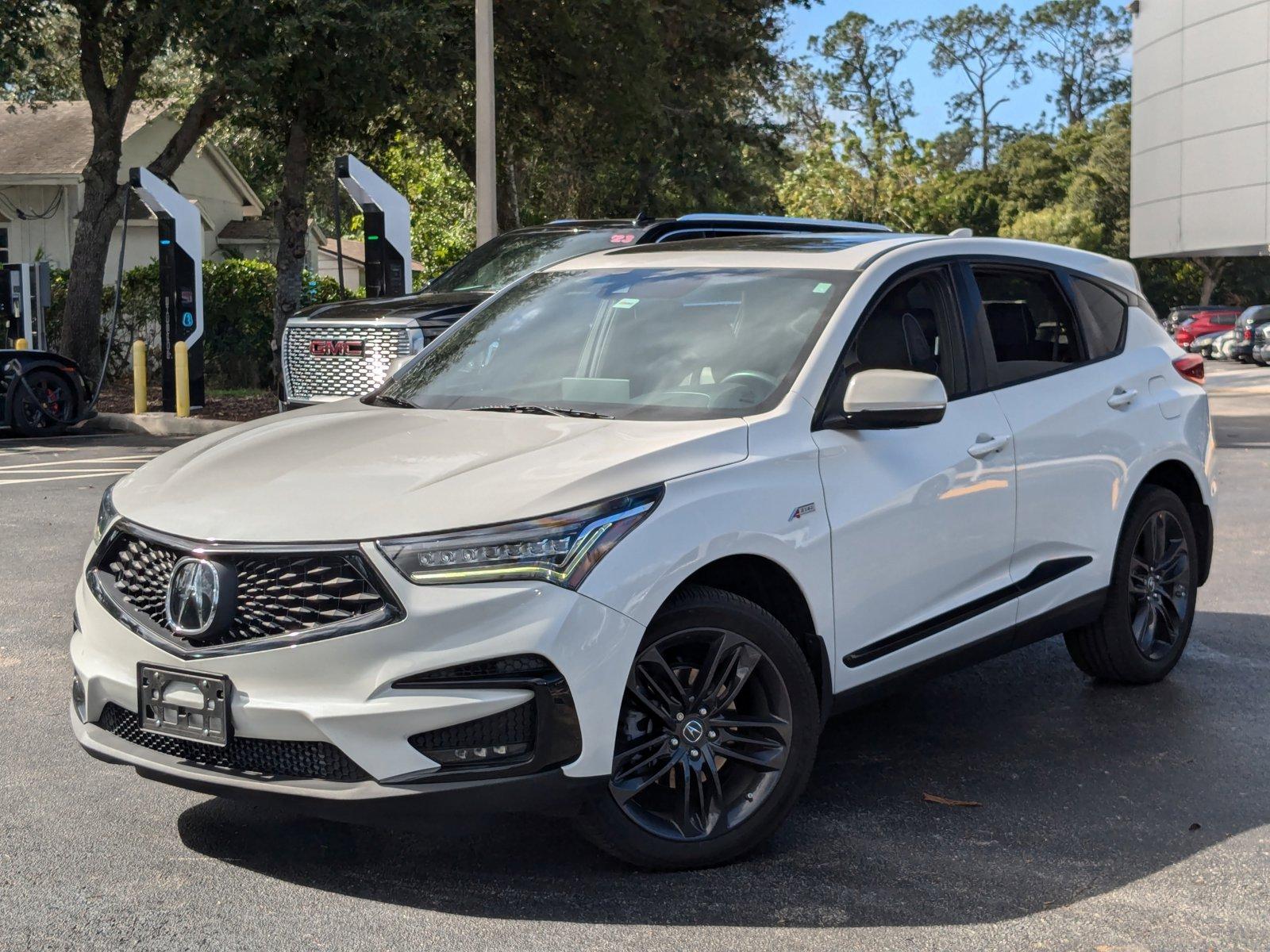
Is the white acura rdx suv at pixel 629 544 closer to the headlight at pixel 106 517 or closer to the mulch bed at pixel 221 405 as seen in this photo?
the headlight at pixel 106 517

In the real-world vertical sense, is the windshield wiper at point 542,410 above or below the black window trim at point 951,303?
below

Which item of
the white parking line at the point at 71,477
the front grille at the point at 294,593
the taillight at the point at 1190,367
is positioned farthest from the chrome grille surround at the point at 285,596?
the white parking line at the point at 71,477

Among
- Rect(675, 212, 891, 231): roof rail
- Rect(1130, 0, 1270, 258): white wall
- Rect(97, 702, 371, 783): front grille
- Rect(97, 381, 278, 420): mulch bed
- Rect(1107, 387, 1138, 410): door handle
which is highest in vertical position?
Rect(1130, 0, 1270, 258): white wall

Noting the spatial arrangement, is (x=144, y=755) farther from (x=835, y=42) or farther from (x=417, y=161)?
(x=835, y=42)

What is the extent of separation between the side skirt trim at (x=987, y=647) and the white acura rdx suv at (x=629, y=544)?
0.07 ft

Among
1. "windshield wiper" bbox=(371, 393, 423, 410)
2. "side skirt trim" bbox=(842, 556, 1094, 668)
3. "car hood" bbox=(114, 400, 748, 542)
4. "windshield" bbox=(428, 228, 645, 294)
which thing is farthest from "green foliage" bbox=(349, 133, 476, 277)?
"car hood" bbox=(114, 400, 748, 542)

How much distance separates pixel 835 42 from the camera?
3482 inches

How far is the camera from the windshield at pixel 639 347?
15.1 ft

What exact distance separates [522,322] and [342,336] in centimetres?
772

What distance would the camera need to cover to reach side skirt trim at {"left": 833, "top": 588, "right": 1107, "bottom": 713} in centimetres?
461

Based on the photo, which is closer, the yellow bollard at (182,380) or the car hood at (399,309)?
the car hood at (399,309)

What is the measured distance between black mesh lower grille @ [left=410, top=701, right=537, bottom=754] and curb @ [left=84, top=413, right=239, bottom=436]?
14.5 m

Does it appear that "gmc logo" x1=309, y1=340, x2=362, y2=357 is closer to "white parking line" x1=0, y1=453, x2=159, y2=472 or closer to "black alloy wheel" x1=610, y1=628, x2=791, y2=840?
"white parking line" x1=0, y1=453, x2=159, y2=472

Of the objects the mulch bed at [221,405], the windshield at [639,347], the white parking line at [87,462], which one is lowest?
the white parking line at [87,462]
